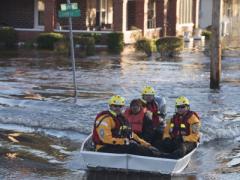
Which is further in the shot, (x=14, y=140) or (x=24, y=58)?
(x=24, y=58)

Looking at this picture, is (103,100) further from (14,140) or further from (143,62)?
(143,62)

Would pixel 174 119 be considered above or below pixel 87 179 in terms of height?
above

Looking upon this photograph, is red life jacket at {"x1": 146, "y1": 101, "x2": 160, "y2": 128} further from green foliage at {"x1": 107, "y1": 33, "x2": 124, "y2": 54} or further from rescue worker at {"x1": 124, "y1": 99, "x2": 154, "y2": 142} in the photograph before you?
green foliage at {"x1": 107, "y1": 33, "x2": 124, "y2": 54}

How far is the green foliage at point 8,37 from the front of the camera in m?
35.4

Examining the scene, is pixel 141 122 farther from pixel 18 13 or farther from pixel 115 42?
pixel 18 13

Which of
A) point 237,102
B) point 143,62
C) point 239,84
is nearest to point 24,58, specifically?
point 143,62

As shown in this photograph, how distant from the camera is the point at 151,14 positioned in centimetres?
4488

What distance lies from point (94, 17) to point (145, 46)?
330 inches

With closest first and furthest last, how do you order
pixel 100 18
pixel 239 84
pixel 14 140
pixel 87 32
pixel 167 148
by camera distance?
pixel 167 148 < pixel 14 140 < pixel 239 84 < pixel 87 32 < pixel 100 18

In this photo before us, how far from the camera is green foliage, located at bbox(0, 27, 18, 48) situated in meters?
35.4

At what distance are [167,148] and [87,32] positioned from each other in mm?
25537

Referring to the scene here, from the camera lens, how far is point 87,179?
1033 cm

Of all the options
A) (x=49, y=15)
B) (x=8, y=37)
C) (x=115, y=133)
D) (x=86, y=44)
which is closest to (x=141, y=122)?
(x=115, y=133)

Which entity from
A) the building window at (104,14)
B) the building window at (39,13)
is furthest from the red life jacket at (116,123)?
the building window at (104,14)
